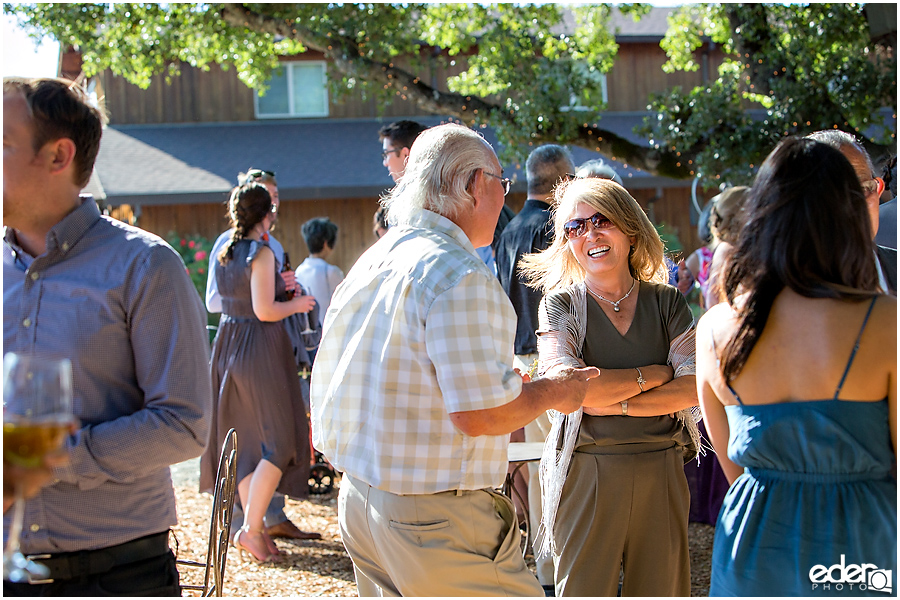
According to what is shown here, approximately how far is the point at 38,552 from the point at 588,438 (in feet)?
6.06

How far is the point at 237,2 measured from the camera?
9828mm

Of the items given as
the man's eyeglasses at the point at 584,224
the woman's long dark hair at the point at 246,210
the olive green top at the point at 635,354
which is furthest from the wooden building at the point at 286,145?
the olive green top at the point at 635,354

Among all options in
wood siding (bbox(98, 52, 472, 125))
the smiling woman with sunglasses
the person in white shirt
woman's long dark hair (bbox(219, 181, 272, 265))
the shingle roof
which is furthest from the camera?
wood siding (bbox(98, 52, 472, 125))

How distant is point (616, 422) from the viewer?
3049 millimetres

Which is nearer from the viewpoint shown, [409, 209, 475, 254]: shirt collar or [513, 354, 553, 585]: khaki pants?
[409, 209, 475, 254]: shirt collar

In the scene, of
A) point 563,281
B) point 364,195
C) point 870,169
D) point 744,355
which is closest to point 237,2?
point 364,195

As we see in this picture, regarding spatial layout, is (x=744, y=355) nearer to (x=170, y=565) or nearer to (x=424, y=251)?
(x=424, y=251)

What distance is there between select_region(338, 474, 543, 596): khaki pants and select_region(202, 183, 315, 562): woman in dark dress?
3.00m

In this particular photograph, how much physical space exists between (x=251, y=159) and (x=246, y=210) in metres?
11.5

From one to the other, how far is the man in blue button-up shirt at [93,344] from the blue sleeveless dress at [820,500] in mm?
1390

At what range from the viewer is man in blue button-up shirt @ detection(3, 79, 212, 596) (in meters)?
1.89

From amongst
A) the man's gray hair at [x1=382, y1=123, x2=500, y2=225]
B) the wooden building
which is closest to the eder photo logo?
the man's gray hair at [x1=382, y1=123, x2=500, y2=225]

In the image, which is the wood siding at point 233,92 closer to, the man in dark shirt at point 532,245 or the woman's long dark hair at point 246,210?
the woman's long dark hair at point 246,210

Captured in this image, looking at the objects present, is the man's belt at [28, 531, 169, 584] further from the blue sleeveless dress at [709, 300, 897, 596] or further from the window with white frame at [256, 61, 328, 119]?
the window with white frame at [256, 61, 328, 119]
